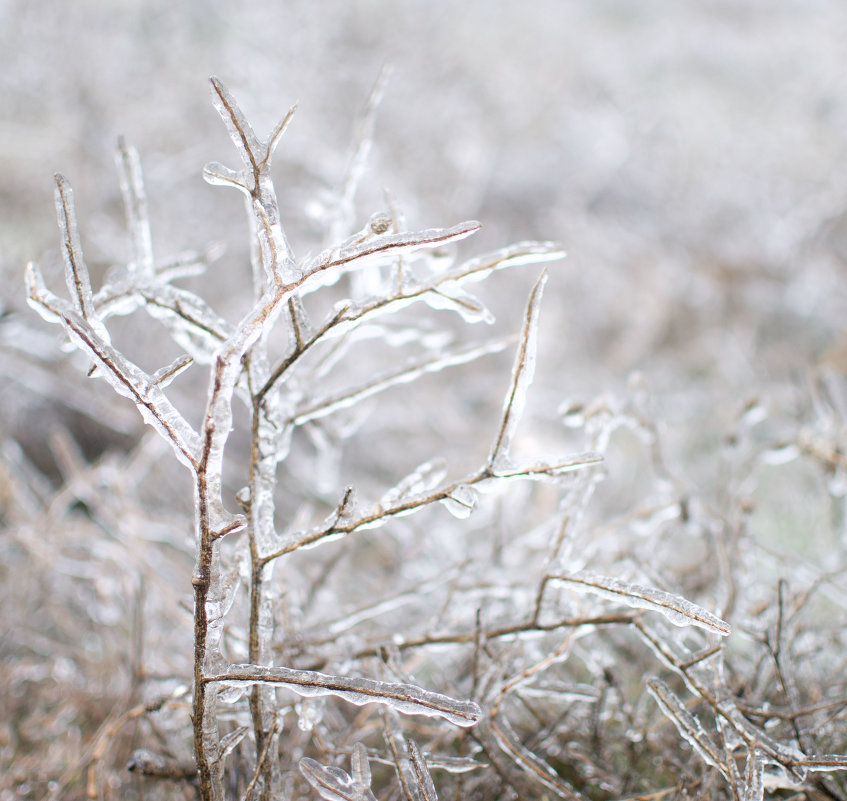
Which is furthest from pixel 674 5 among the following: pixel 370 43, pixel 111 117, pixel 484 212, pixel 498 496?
pixel 498 496

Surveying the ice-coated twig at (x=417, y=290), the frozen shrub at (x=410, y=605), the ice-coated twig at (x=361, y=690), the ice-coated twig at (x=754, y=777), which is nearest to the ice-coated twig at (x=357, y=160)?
the frozen shrub at (x=410, y=605)

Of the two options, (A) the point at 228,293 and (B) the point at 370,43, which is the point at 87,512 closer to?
(A) the point at 228,293

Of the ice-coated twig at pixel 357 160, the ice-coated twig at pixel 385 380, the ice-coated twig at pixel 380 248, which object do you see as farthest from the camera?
the ice-coated twig at pixel 357 160

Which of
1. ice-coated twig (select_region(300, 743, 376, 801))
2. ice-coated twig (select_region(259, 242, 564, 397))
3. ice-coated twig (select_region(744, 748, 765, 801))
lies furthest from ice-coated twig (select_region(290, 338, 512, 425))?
ice-coated twig (select_region(744, 748, 765, 801))

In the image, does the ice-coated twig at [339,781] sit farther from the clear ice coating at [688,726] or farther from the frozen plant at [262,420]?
the clear ice coating at [688,726]

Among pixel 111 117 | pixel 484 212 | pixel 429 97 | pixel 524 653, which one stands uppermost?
pixel 429 97

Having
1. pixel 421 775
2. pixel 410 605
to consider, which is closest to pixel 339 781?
pixel 421 775

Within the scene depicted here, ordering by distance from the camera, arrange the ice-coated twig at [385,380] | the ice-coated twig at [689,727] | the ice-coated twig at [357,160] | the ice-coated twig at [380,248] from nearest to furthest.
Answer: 1. the ice-coated twig at [380,248]
2. the ice-coated twig at [689,727]
3. the ice-coated twig at [385,380]
4. the ice-coated twig at [357,160]
